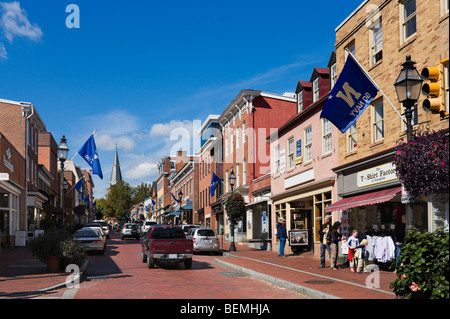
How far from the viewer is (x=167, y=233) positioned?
2030cm

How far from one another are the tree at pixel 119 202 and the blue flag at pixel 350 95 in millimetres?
106648

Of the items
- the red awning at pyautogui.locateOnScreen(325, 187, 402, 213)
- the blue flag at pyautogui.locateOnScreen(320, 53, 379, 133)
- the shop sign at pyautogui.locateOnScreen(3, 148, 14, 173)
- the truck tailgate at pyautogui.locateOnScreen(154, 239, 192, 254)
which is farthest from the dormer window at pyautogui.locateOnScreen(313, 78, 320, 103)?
the shop sign at pyautogui.locateOnScreen(3, 148, 14, 173)

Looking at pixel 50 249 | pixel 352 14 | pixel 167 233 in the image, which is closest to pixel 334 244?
pixel 167 233

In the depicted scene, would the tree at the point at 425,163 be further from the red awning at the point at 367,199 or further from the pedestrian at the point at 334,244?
the pedestrian at the point at 334,244

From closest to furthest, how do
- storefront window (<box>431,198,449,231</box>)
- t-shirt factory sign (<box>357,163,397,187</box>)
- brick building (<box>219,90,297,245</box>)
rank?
storefront window (<box>431,198,449,231</box>) → t-shirt factory sign (<box>357,163,397,187</box>) → brick building (<box>219,90,297,245</box>)

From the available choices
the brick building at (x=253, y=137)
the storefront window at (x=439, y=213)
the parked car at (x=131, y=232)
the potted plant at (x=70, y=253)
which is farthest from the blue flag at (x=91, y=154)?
the parked car at (x=131, y=232)

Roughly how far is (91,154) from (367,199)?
558 inches

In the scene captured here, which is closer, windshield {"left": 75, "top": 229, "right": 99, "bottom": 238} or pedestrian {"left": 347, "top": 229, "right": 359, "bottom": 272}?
pedestrian {"left": 347, "top": 229, "right": 359, "bottom": 272}

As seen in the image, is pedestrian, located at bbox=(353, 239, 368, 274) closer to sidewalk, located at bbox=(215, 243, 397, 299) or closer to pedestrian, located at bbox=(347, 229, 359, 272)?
pedestrian, located at bbox=(347, 229, 359, 272)

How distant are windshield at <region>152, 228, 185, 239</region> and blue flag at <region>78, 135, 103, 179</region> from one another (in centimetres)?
589

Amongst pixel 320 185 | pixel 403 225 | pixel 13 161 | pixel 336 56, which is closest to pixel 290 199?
pixel 320 185

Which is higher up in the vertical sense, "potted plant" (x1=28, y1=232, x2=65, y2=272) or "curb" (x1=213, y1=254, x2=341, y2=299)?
"potted plant" (x1=28, y1=232, x2=65, y2=272)

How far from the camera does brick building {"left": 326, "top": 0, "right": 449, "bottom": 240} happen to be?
571 inches
